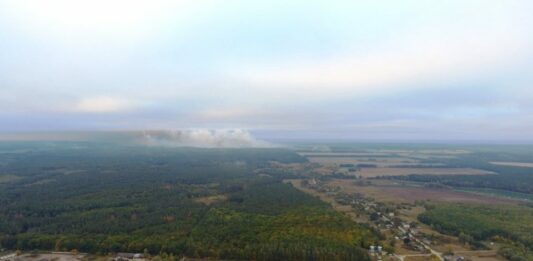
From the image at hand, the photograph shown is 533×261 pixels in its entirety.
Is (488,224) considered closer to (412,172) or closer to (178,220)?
(178,220)

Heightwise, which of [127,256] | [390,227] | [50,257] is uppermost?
[390,227]

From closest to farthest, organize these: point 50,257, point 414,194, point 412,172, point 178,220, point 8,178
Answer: point 50,257 < point 178,220 < point 414,194 < point 8,178 < point 412,172

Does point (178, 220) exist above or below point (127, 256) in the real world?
above

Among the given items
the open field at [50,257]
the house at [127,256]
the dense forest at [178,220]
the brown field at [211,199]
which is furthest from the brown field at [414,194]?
the open field at [50,257]

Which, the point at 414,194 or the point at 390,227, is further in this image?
the point at 414,194

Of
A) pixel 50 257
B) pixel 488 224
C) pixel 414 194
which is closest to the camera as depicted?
pixel 50 257

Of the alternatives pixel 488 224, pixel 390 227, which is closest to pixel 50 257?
pixel 390 227

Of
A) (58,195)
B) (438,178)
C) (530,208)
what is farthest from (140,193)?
(438,178)

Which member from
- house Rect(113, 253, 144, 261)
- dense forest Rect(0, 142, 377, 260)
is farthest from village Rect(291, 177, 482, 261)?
house Rect(113, 253, 144, 261)
